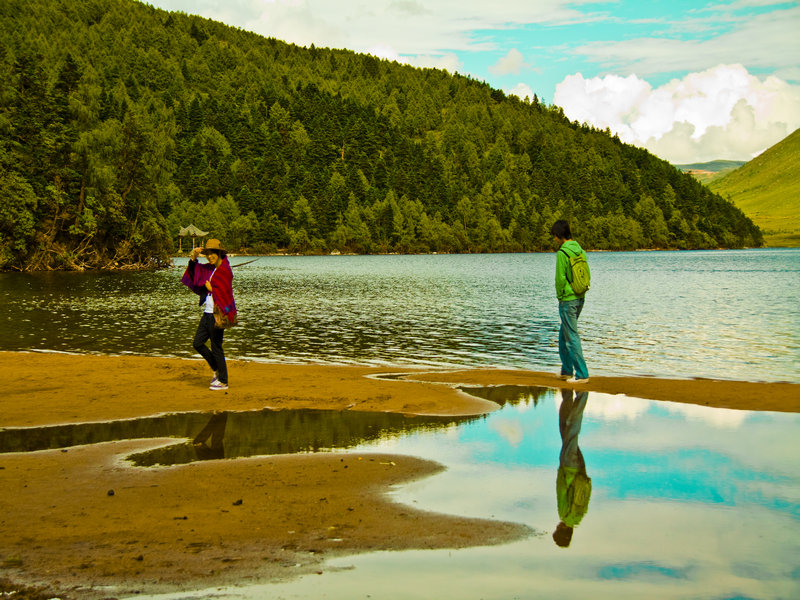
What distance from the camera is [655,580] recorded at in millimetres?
6160

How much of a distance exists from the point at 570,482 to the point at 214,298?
812 centimetres

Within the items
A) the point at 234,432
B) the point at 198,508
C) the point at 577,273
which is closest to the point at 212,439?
the point at 234,432

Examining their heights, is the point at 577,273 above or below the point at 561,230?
below

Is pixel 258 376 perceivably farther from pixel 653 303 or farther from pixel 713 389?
pixel 653 303

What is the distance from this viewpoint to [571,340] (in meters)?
15.9

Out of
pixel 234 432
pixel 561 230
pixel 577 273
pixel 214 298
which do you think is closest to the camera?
pixel 234 432

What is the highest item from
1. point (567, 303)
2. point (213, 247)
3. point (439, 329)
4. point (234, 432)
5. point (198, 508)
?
point (213, 247)

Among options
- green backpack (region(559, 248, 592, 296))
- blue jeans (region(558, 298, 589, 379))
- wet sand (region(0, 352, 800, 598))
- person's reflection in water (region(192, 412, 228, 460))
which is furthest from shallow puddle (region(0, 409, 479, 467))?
green backpack (region(559, 248, 592, 296))

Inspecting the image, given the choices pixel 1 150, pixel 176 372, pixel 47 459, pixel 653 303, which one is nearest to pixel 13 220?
pixel 1 150

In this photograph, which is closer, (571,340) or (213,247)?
(213,247)

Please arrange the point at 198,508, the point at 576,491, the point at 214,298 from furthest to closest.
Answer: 1. the point at 214,298
2. the point at 576,491
3. the point at 198,508

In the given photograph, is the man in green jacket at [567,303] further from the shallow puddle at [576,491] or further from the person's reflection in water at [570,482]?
the person's reflection in water at [570,482]

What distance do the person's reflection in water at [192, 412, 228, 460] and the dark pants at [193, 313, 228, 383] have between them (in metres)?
2.20

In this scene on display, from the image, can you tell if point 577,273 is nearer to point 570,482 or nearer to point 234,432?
point 570,482
